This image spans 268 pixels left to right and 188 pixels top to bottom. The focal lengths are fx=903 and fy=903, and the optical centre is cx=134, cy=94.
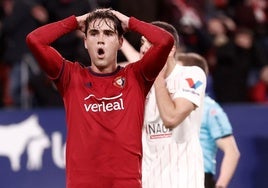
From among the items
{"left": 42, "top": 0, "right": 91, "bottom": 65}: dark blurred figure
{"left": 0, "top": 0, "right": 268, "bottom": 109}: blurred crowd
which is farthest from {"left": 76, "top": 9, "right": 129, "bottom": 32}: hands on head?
{"left": 42, "top": 0, "right": 91, "bottom": 65}: dark blurred figure

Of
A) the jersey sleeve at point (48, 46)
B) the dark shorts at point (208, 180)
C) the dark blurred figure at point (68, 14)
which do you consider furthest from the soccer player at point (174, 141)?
the dark blurred figure at point (68, 14)

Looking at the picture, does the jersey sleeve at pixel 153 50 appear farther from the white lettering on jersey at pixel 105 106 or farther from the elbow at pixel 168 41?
the white lettering on jersey at pixel 105 106

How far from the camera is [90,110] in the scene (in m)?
4.87

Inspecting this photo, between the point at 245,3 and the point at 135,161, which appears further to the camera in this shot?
the point at 245,3

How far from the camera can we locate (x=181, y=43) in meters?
10.6

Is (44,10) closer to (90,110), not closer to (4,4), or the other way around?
(4,4)

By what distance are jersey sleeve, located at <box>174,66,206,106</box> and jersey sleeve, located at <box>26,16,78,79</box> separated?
0.79 meters

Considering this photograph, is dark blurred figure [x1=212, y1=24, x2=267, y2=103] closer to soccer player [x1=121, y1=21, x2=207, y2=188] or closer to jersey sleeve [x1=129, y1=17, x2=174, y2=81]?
soccer player [x1=121, y1=21, x2=207, y2=188]

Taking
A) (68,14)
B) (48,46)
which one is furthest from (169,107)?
(68,14)

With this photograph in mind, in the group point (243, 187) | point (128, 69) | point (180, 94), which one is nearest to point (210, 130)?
point (180, 94)

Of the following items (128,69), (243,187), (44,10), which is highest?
(44,10)

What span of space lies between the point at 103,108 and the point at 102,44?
0.35 meters

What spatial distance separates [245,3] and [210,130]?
6039 millimetres

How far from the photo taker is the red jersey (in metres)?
4.80
